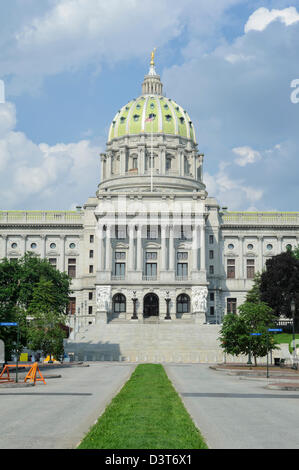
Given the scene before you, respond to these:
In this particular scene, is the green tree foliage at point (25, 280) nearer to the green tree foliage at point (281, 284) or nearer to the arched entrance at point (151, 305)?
the arched entrance at point (151, 305)

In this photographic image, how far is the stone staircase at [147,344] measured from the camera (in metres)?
62.1

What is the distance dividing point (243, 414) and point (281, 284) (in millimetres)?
62717

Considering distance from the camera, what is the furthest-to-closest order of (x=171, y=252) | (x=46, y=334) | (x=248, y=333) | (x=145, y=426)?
(x=171, y=252)
(x=46, y=334)
(x=248, y=333)
(x=145, y=426)

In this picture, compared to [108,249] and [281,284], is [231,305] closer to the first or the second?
[108,249]

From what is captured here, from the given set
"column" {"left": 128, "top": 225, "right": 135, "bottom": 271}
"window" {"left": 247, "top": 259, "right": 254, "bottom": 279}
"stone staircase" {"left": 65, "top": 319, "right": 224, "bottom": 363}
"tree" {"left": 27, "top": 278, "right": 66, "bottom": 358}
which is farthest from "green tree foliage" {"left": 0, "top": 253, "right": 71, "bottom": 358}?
"window" {"left": 247, "top": 259, "right": 254, "bottom": 279}

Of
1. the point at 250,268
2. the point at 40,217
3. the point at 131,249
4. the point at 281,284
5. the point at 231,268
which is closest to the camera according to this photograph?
the point at 281,284

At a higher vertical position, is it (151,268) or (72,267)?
(72,267)

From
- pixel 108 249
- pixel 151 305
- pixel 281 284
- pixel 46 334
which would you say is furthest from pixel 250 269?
pixel 46 334

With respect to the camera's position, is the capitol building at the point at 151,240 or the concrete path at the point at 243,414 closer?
the concrete path at the point at 243,414

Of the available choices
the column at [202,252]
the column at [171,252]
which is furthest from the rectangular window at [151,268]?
the column at [202,252]

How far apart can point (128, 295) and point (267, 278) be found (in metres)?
22.1

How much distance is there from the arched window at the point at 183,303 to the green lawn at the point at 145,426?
72.0 metres

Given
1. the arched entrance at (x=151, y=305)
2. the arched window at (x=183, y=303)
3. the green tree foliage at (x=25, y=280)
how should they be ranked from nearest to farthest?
the green tree foliage at (x=25, y=280)
the arched window at (x=183, y=303)
the arched entrance at (x=151, y=305)

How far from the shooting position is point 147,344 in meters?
68.5
